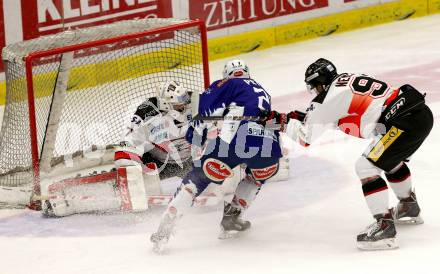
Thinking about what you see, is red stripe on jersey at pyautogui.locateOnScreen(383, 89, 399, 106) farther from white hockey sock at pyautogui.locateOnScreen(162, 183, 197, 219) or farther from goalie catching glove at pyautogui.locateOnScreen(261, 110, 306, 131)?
white hockey sock at pyautogui.locateOnScreen(162, 183, 197, 219)

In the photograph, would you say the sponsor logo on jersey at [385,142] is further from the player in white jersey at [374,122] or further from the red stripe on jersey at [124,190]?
the red stripe on jersey at [124,190]

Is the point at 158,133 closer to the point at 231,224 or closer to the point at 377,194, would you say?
the point at 231,224

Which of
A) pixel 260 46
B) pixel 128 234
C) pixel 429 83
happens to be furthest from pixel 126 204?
pixel 260 46

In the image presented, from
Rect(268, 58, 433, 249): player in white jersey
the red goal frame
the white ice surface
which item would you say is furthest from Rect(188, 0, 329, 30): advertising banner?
Rect(268, 58, 433, 249): player in white jersey

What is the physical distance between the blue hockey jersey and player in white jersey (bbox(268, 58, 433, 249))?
17cm

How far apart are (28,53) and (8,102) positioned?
1.48ft

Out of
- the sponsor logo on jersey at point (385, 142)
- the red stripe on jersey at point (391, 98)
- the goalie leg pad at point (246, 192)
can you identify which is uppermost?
the red stripe on jersey at point (391, 98)

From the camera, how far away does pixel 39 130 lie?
711 centimetres

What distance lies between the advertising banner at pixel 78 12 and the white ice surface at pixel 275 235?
104 inches

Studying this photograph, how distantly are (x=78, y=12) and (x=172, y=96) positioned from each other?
10.2 feet

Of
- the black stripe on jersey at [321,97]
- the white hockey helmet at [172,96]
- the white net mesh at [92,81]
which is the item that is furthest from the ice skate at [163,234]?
the white net mesh at [92,81]

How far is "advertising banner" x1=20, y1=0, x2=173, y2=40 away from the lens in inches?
362

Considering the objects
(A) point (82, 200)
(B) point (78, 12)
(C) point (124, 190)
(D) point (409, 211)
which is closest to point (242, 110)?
(D) point (409, 211)

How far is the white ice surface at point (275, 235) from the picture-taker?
18.1 ft
